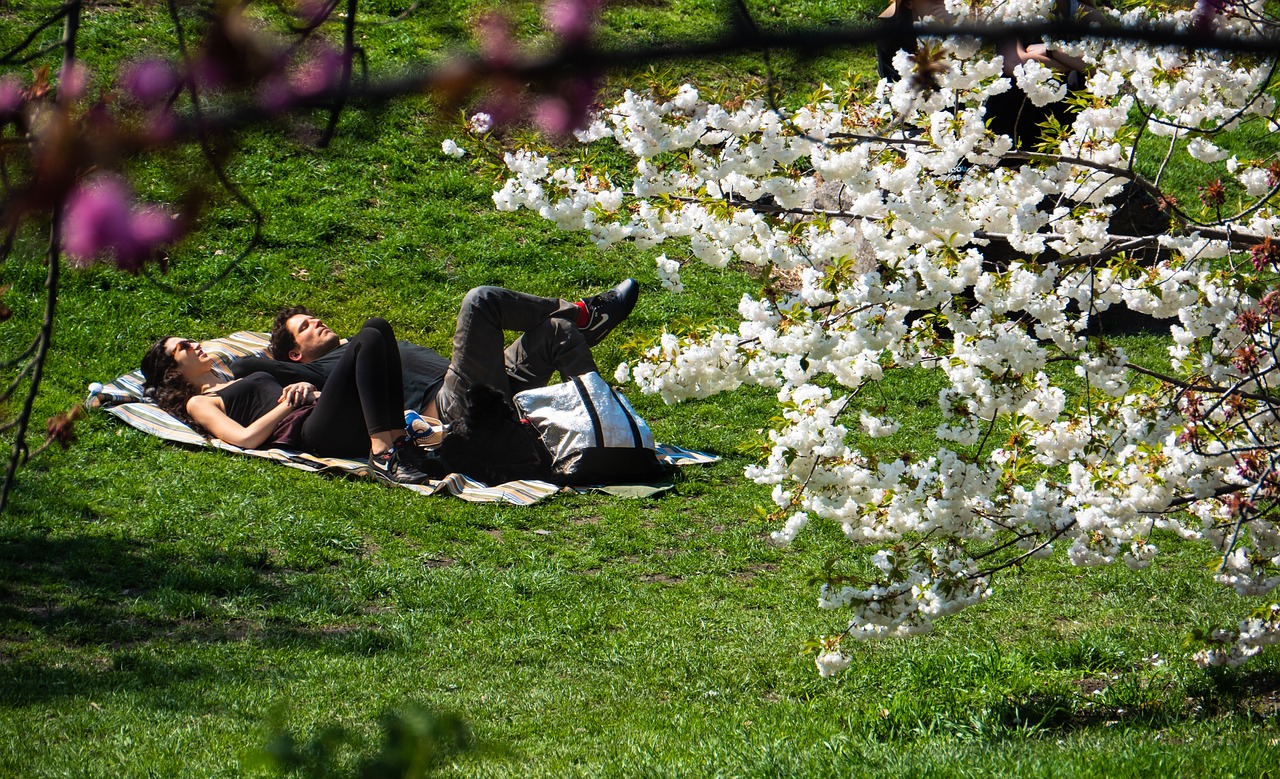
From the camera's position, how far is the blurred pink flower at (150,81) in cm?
147

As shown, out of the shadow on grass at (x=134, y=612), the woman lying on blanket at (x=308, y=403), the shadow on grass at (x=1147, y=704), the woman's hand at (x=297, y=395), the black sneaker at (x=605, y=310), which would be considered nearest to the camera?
the shadow on grass at (x=1147, y=704)

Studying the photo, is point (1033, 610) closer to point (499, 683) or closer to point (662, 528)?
point (662, 528)

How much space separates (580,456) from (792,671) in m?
2.63

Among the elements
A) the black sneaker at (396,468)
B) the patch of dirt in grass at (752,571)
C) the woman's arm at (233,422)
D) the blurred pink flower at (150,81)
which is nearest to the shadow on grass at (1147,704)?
the patch of dirt in grass at (752,571)

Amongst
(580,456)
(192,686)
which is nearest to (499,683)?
(192,686)

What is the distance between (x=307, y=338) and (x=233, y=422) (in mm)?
840

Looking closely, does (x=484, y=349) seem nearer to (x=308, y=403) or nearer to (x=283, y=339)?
(x=308, y=403)

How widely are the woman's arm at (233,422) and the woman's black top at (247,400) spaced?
0.15ft

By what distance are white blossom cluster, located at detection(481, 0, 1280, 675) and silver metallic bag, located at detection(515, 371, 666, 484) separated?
8.47ft

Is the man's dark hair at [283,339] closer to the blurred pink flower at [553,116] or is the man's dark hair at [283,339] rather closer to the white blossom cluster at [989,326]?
the white blossom cluster at [989,326]

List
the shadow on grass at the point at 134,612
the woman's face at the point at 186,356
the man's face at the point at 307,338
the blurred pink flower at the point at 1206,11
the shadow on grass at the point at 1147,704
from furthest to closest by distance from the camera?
the man's face at the point at 307,338 → the woman's face at the point at 186,356 → the shadow on grass at the point at 134,612 → the shadow on grass at the point at 1147,704 → the blurred pink flower at the point at 1206,11

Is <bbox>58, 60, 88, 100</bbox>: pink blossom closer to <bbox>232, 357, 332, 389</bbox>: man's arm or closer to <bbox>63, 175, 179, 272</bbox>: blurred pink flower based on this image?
<bbox>63, 175, 179, 272</bbox>: blurred pink flower

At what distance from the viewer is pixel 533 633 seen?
4.64m

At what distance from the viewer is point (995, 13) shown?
13.0ft
